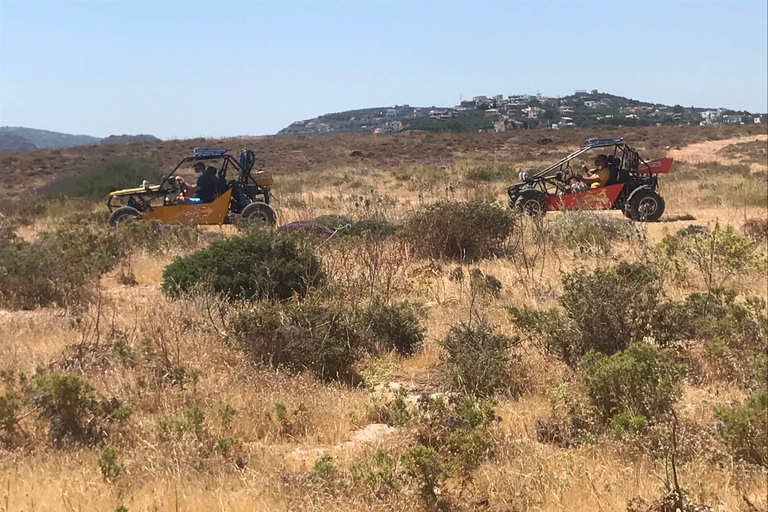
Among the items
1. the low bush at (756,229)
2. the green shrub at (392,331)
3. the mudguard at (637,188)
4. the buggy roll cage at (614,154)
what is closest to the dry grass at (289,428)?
the green shrub at (392,331)

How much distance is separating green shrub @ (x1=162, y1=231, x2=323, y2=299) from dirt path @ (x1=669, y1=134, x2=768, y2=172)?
982 inches

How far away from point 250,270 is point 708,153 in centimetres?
3680

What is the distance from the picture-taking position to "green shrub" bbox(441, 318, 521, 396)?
16.3ft

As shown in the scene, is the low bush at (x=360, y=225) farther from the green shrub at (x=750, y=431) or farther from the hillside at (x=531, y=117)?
the hillside at (x=531, y=117)

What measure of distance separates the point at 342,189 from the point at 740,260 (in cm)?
1645

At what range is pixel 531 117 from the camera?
89.0 meters

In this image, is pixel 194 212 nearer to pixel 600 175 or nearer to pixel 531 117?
pixel 600 175

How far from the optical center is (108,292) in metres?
8.04

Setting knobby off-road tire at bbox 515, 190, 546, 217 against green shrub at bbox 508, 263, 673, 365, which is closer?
green shrub at bbox 508, 263, 673, 365

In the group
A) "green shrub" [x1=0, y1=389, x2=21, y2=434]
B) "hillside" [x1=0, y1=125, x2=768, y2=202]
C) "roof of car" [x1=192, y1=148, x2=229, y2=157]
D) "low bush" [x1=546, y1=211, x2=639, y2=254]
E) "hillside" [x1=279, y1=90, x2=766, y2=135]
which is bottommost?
"green shrub" [x1=0, y1=389, x2=21, y2=434]

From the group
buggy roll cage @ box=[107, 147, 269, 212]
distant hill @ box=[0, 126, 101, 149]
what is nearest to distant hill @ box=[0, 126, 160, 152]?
distant hill @ box=[0, 126, 101, 149]

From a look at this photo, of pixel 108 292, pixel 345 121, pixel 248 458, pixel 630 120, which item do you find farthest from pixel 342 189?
pixel 345 121

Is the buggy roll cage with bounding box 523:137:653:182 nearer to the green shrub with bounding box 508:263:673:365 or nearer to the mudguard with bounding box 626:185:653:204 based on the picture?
the mudguard with bounding box 626:185:653:204

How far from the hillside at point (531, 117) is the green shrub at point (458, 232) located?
5715cm
